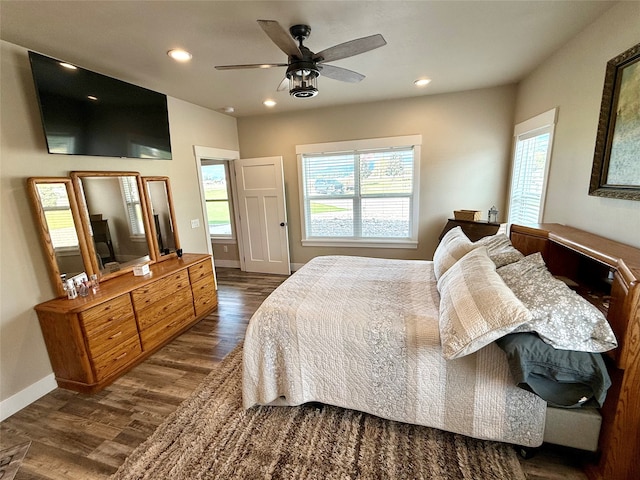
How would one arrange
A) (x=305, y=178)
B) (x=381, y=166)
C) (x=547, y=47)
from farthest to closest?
1. (x=305, y=178)
2. (x=381, y=166)
3. (x=547, y=47)

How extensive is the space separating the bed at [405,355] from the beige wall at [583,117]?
63 cm

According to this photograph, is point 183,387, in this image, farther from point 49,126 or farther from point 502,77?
point 502,77

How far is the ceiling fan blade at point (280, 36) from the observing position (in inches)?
56.5

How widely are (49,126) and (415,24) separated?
2862 millimetres

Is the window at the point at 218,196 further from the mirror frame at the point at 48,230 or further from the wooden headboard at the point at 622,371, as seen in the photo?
the wooden headboard at the point at 622,371

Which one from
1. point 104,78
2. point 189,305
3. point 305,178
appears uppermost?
point 104,78

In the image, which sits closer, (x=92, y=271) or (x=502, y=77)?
(x=92, y=271)

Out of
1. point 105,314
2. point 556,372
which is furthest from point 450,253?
point 105,314

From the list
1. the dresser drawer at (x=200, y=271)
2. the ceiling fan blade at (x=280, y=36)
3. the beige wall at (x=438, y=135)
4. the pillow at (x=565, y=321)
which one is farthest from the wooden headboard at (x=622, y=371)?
the dresser drawer at (x=200, y=271)

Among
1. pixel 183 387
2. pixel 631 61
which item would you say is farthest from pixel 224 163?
pixel 631 61

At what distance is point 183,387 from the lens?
2.15m

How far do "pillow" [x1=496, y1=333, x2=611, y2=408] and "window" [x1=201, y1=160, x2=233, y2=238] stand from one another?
480 centimetres

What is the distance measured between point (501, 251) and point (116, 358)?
317 centimetres

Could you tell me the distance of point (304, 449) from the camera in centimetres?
159
